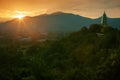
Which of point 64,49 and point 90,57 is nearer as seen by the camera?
point 90,57

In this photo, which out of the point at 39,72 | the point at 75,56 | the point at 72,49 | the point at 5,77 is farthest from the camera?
the point at 72,49

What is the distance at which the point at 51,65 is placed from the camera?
35.6 meters

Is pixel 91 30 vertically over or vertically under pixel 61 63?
over

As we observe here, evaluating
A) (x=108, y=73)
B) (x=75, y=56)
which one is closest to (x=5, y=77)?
(x=108, y=73)

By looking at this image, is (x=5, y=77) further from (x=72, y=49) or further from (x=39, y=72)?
(x=72, y=49)

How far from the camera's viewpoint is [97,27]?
A: 5119cm

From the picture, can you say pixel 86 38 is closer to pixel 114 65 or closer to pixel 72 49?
pixel 72 49

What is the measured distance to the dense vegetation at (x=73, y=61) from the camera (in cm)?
2302

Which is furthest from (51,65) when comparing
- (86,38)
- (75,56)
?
(86,38)

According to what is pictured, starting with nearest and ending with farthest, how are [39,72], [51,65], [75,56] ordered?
[39,72], [51,65], [75,56]

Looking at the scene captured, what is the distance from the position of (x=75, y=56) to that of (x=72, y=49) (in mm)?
3755

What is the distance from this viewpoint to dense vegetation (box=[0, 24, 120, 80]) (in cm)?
2302

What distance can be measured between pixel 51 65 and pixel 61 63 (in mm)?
1431

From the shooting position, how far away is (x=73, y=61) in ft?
122
